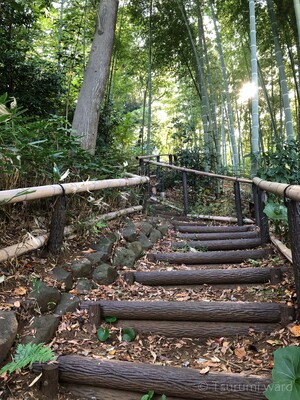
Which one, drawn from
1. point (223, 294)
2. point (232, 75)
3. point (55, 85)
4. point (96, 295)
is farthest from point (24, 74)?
point (232, 75)

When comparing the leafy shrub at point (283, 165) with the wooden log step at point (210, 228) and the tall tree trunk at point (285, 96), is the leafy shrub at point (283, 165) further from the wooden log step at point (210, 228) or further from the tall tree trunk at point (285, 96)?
Answer: the wooden log step at point (210, 228)

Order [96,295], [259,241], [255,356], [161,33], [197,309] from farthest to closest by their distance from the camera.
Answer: [161,33] < [259,241] < [96,295] < [197,309] < [255,356]

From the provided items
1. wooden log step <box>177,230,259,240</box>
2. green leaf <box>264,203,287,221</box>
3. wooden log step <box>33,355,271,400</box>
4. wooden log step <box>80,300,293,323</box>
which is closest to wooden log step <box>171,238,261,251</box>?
wooden log step <box>177,230,259,240</box>

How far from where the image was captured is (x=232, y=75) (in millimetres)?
10539

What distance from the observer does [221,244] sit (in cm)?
338

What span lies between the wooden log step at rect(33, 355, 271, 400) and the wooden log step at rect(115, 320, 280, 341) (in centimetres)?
37

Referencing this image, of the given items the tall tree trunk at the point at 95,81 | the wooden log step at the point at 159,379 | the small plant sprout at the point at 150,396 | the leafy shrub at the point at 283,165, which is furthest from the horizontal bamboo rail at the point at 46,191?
the leafy shrub at the point at 283,165

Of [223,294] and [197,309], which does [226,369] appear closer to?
[197,309]

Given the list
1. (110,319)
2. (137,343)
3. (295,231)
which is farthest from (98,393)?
(295,231)

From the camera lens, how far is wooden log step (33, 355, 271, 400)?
4.29ft

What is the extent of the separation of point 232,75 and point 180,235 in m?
8.45

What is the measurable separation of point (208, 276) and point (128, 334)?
33.1 inches

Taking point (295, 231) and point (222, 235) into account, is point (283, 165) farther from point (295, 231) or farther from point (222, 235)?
point (295, 231)

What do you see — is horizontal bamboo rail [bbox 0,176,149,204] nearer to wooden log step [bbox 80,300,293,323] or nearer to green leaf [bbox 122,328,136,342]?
wooden log step [bbox 80,300,293,323]
